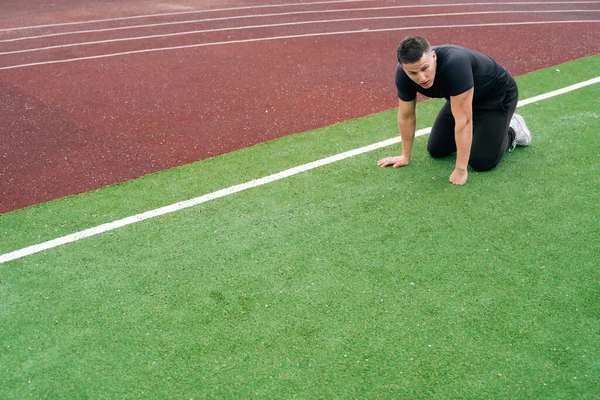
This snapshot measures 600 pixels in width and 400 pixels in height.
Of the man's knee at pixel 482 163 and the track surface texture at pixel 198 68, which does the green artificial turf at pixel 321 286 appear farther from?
the track surface texture at pixel 198 68

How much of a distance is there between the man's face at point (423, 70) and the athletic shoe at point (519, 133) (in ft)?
4.88

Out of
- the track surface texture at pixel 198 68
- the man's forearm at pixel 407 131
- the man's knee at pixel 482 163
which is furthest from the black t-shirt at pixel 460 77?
the track surface texture at pixel 198 68

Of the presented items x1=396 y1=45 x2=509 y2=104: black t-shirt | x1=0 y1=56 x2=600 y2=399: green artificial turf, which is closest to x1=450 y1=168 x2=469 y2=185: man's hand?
x1=0 y1=56 x2=600 y2=399: green artificial turf

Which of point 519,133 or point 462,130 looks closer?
point 462,130

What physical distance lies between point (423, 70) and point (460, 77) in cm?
37

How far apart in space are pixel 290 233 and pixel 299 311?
37.1 inches

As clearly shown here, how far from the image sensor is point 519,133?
18.6ft

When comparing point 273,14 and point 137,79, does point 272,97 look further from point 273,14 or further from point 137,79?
point 273,14

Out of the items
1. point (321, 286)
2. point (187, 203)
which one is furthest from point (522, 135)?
point (187, 203)

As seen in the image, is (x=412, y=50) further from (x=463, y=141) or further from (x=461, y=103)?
(x=463, y=141)

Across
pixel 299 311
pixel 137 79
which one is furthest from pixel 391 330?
pixel 137 79

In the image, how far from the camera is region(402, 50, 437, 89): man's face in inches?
173

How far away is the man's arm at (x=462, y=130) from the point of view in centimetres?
472

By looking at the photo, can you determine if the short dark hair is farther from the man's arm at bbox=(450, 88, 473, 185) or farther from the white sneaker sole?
the white sneaker sole
